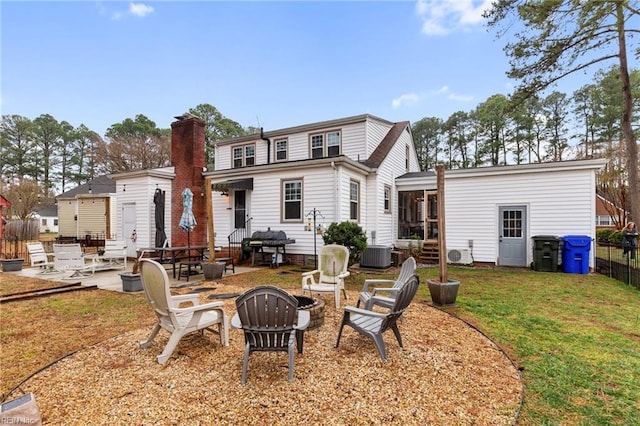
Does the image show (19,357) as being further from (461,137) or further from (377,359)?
(461,137)

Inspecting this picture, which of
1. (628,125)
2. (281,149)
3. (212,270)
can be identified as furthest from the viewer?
(281,149)

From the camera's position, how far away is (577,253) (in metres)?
9.82

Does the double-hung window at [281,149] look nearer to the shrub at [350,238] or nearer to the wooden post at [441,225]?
the shrub at [350,238]

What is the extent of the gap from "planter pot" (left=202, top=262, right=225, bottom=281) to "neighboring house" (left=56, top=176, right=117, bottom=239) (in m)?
13.9

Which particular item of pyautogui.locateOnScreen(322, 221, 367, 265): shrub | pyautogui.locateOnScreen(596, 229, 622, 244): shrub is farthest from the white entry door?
pyautogui.locateOnScreen(596, 229, 622, 244): shrub

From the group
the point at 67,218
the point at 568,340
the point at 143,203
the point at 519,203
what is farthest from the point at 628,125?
the point at 67,218

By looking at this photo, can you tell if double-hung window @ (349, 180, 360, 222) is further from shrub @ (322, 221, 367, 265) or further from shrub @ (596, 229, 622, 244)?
shrub @ (596, 229, 622, 244)

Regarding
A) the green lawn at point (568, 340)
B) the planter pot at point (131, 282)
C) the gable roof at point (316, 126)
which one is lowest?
the green lawn at point (568, 340)

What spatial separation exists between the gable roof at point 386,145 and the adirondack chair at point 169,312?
9829 millimetres

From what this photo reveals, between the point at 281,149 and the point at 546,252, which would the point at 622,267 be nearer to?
the point at 546,252

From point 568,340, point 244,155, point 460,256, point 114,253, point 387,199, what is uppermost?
point 244,155

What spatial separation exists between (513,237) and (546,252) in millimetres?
1225

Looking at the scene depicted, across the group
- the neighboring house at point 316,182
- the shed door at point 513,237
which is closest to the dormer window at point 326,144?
the neighboring house at point 316,182

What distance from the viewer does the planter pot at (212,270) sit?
8.38m
